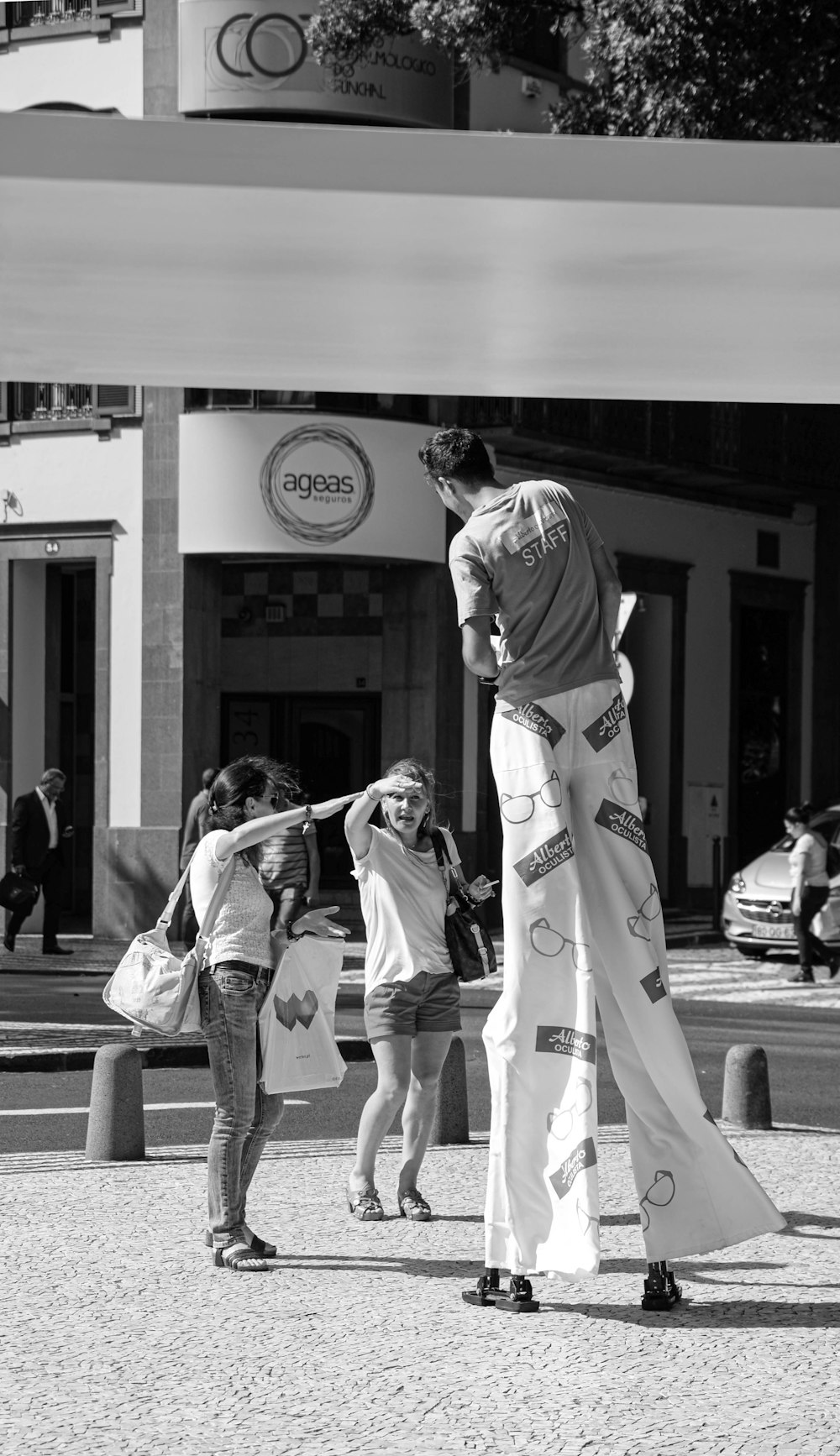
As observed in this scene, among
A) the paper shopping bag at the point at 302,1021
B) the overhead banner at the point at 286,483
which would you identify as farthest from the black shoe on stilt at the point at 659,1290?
the overhead banner at the point at 286,483

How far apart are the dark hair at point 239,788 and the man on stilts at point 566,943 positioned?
47.8 inches

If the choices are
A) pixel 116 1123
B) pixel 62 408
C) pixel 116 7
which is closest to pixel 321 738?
pixel 62 408

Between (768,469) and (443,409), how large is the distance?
6.82 m

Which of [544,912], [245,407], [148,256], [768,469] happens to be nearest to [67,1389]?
[544,912]

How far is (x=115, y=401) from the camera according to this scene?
2408cm

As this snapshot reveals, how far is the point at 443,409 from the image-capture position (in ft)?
82.1

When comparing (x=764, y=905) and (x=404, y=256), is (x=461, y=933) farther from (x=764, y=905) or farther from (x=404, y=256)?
(x=764, y=905)

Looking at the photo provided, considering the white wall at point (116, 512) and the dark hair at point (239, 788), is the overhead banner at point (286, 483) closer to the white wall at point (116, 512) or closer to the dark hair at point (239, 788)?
the white wall at point (116, 512)

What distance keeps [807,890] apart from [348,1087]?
28.4 feet

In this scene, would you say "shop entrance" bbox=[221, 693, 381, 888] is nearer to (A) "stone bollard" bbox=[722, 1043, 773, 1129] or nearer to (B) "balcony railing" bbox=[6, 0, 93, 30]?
(B) "balcony railing" bbox=[6, 0, 93, 30]

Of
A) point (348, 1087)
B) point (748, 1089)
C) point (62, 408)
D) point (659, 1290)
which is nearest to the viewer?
point (659, 1290)

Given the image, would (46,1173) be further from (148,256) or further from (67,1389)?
(148,256)

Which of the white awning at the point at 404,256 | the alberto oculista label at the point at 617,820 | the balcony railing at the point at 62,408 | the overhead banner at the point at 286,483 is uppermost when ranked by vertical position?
the balcony railing at the point at 62,408

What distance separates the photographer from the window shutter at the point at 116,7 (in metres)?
24.1
